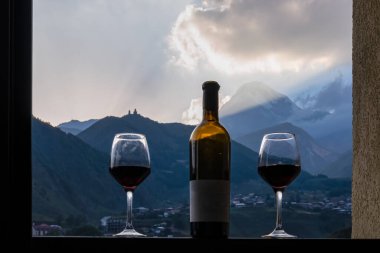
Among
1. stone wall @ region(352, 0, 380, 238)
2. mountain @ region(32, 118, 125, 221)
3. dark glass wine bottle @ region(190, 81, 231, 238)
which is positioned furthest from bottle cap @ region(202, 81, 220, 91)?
mountain @ region(32, 118, 125, 221)

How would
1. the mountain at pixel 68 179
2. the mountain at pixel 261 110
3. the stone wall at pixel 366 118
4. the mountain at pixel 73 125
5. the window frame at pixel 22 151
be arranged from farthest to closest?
the mountain at pixel 68 179
the mountain at pixel 261 110
the mountain at pixel 73 125
the stone wall at pixel 366 118
the window frame at pixel 22 151

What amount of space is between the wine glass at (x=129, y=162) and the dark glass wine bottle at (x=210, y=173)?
100 millimetres

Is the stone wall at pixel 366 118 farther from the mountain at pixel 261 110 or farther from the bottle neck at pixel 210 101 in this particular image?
the mountain at pixel 261 110

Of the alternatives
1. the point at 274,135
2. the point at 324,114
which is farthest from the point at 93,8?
the point at 274,135

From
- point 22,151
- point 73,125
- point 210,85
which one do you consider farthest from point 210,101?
point 73,125

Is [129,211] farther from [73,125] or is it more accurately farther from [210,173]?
[73,125]

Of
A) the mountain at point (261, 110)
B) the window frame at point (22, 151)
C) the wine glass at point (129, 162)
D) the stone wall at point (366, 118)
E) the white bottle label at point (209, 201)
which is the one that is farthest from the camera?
the mountain at point (261, 110)

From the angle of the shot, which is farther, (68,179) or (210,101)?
(68,179)

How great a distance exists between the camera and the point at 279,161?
3.82ft

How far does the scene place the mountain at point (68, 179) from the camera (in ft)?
46.9

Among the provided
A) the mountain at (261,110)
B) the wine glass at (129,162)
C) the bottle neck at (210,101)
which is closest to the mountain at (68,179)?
the mountain at (261,110)

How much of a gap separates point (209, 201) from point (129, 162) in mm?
215

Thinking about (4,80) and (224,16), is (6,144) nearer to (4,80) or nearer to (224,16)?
(4,80)

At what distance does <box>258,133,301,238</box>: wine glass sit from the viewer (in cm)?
114
